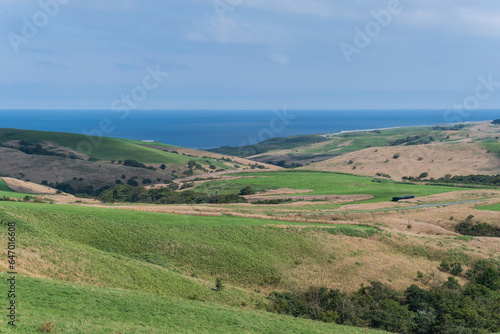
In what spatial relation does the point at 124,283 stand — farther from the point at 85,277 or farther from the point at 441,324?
the point at 441,324

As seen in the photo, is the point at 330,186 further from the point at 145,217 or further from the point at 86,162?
the point at 86,162

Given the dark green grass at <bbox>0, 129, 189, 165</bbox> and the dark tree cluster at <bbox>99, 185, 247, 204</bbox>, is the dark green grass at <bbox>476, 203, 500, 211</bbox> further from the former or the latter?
the dark green grass at <bbox>0, 129, 189, 165</bbox>

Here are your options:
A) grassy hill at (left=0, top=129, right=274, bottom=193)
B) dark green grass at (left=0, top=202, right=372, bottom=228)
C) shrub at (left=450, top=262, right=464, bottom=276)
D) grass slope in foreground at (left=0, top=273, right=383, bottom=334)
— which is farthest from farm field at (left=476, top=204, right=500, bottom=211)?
grassy hill at (left=0, top=129, right=274, bottom=193)

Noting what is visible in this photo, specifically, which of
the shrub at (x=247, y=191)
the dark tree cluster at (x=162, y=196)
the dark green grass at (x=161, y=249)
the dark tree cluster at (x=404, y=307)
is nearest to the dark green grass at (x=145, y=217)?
the dark green grass at (x=161, y=249)

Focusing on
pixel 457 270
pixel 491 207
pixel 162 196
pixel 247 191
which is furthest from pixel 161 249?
pixel 491 207

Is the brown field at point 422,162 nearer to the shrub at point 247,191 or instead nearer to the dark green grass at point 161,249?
the shrub at point 247,191

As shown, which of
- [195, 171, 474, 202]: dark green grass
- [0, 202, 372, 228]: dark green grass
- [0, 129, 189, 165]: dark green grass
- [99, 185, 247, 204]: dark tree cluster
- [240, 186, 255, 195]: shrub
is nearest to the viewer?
[0, 202, 372, 228]: dark green grass

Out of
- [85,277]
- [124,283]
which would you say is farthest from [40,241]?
[124,283]

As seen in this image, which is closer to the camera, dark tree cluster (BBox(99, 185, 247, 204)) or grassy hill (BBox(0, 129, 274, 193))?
dark tree cluster (BBox(99, 185, 247, 204))
